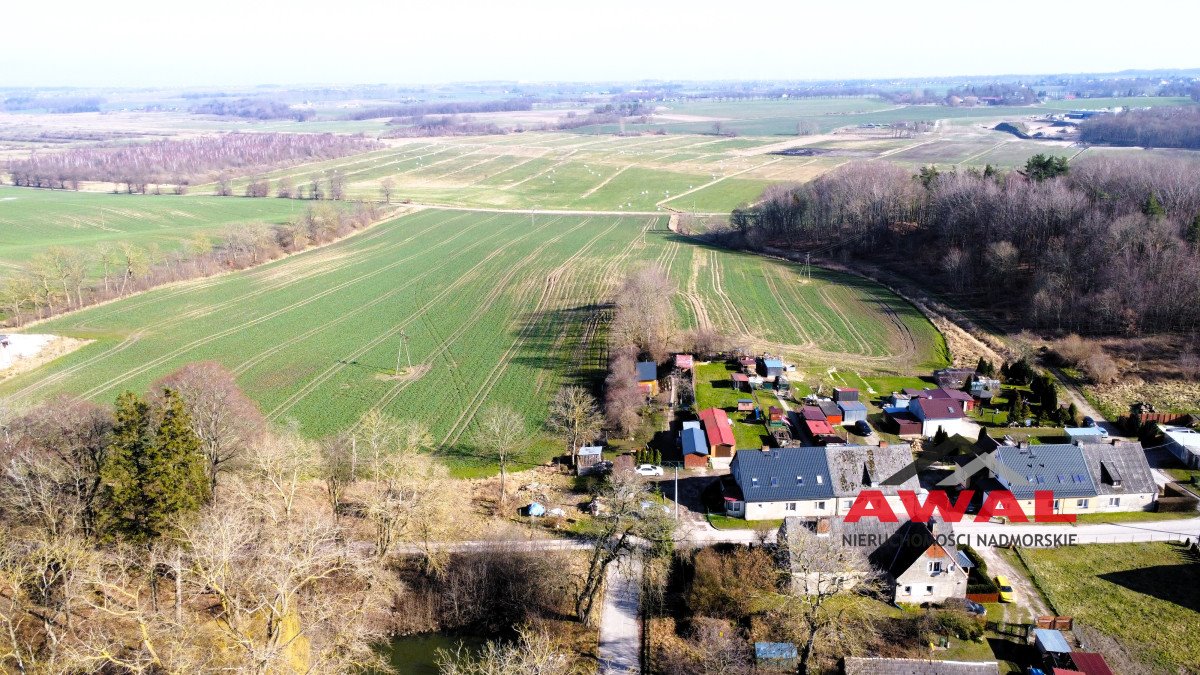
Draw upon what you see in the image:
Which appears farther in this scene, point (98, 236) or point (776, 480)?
point (98, 236)

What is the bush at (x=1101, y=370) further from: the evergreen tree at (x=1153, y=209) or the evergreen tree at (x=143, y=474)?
the evergreen tree at (x=143, y=474)

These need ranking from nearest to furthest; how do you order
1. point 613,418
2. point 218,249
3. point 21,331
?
point 613,418 → point 21,331 → point 218,249

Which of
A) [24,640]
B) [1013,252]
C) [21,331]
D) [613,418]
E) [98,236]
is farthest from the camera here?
[98,236]

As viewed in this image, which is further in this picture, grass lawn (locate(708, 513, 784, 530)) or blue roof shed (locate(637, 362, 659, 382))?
blue roof shed (locate(637, 362, 659, 382))

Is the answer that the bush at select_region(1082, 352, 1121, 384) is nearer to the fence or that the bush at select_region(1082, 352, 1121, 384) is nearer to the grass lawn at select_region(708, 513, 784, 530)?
the fence

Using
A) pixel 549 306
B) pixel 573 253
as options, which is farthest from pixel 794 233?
pixel 549 306

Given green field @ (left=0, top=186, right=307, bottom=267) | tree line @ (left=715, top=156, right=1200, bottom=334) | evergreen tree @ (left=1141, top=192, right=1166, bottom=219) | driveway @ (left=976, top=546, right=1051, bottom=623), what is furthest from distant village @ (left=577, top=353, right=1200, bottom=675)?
green field @ (left=0, top=186, right=307, bottom=267)

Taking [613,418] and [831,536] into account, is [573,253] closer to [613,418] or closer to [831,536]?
[613,418]

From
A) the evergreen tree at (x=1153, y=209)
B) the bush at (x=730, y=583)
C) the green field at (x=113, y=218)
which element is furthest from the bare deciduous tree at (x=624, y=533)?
the green field at (x=113, y=218)
